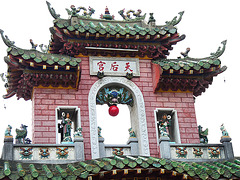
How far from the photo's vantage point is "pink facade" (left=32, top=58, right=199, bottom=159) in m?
19.5

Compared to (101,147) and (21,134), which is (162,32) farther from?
(21,134)

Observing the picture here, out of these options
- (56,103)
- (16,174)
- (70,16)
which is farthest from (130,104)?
(16,174)

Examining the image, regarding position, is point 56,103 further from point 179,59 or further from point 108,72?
point 179,59

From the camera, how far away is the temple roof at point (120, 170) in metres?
15.3

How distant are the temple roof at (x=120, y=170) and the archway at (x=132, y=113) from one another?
2.82m

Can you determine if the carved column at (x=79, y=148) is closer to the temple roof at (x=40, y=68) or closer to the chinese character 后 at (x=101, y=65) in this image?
the temple roof at (x=40, y=68)

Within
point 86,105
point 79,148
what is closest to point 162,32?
point 86,105

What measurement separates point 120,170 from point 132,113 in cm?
568

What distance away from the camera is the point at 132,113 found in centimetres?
2108

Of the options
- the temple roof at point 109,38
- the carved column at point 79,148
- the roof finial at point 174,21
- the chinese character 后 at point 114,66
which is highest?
the roof finial at point 174,21

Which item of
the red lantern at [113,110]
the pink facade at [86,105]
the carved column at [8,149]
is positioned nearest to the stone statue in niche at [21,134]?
the pink facade at [86,105]

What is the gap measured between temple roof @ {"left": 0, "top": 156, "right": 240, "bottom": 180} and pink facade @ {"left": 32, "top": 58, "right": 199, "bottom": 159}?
2834 mm

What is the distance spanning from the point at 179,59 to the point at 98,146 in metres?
5.17

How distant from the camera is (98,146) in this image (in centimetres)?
1925
